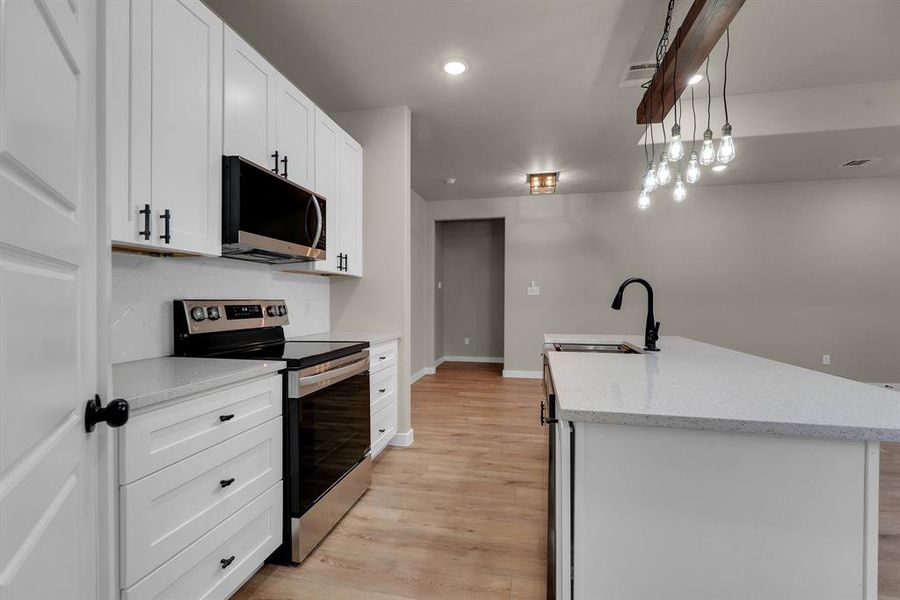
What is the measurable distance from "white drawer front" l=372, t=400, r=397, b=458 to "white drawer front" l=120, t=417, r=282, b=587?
0.97 meters

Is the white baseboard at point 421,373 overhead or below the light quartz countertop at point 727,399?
below

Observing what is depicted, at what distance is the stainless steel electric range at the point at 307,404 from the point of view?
5.54 ft

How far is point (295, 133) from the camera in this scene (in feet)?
7.29

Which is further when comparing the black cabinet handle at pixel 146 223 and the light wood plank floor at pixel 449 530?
the light wood plank floor at pixel 449 530

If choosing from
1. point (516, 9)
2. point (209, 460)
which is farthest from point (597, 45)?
point (209, 460)

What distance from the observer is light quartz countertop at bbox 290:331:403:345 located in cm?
248

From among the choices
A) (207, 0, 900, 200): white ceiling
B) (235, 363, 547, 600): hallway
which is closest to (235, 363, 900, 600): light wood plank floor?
(235, 363, 547, 600): hallway

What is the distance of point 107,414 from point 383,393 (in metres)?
2.03

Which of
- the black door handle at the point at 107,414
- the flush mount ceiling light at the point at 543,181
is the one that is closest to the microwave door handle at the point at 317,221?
the black door handle at the point at 107,414

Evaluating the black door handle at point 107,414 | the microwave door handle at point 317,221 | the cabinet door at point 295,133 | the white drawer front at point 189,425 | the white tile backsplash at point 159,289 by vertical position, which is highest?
the cabinet door at point 295,133

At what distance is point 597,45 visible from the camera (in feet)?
7.43

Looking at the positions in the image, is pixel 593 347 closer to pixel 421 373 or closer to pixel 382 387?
pixel 382 387

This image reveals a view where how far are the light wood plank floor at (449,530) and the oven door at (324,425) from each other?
0.26 metres

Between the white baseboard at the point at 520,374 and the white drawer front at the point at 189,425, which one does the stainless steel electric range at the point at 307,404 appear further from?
the white baseboard at the point at 520,374
